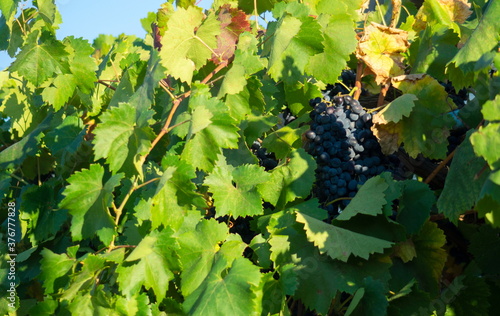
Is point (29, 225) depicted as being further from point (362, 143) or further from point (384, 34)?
point (384, 34)

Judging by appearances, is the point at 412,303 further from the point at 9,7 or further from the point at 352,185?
the point at 9,7

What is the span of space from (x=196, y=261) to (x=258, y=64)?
0.54 metres

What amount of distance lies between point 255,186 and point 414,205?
1.29ft

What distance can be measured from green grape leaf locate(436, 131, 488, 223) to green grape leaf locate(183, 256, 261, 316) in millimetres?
448

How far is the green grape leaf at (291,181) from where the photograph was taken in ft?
5.41

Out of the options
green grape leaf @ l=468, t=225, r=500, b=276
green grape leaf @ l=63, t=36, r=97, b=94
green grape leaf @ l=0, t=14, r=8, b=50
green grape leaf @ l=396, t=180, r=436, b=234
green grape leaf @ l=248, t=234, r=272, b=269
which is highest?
green grape leaf @ l=0, t=14, r=8, b=50

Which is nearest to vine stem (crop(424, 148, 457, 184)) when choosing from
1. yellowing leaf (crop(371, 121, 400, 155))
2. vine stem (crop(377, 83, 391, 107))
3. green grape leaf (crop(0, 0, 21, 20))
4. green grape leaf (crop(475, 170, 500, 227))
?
yellowing leaf (crop(371, 121, 400, 155))

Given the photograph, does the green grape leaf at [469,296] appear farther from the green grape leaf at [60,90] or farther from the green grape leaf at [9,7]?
the green grape leaf at [9,7]

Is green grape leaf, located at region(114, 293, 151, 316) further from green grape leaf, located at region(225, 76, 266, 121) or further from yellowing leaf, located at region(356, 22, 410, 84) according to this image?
yellowing leaf, located at region(356, 22, 410, 84)

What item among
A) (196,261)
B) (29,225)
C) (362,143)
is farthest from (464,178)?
(29,225)

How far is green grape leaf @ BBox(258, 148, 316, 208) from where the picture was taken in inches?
65.0

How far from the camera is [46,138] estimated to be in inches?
81.4

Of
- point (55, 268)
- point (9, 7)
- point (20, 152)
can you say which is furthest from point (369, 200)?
point (9, 7)

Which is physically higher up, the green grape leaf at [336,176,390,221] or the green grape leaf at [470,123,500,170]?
the green grape leaf at [470,123,500,170]
